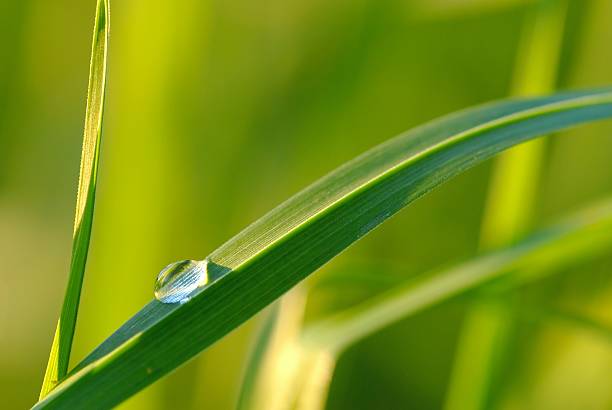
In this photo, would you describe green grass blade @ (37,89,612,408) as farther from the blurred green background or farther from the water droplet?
the blurred green background

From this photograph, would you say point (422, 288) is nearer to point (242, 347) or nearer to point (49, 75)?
point (242, 347)

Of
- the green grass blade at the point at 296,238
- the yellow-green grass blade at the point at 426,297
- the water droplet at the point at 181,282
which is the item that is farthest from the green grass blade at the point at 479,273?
the water droplet at the point at 181,282

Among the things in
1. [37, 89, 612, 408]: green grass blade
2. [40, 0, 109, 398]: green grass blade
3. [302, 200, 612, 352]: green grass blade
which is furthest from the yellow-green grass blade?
[40, 0, 109, 398]: green grass blade

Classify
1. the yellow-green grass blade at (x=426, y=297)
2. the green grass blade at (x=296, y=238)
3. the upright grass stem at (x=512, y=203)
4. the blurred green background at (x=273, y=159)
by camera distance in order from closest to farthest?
the green grass blade at (x=296, y=238), the yellow-green grass blade at (x=426, y=297), the upright grass stem at (x=512, y=203), the blurred green background at (x=273, y=159)

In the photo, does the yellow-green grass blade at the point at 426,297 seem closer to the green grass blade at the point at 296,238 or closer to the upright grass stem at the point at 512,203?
the upright grass stem at the point at 512,203

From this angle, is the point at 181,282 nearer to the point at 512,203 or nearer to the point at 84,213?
the point at 84,213

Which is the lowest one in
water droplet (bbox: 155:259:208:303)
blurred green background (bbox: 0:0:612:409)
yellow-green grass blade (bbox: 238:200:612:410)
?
water droplet (bbox: 155:259:208:303)

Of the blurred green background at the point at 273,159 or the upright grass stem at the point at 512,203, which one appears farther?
→ the blurred green background at the point at 273,159

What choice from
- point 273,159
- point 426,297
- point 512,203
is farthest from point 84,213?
point 273,159
